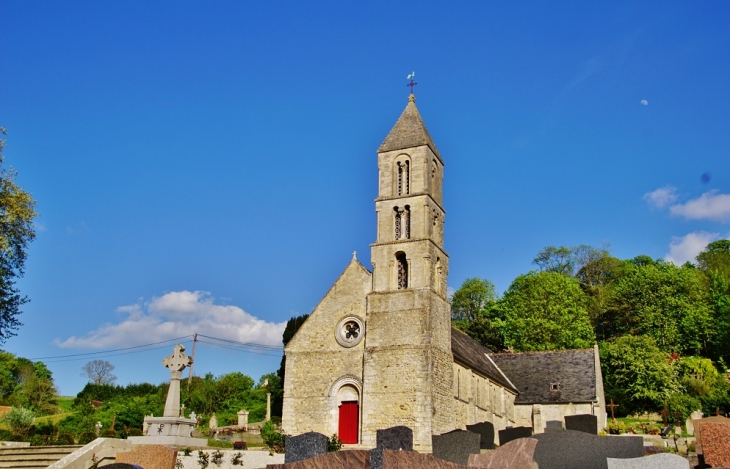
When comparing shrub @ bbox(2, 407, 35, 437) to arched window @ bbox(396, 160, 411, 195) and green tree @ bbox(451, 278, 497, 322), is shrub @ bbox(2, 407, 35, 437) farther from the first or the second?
green tree @ bbox(451, 278, 497, 322)

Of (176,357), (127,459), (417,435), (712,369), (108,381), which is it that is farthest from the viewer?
(108,381)

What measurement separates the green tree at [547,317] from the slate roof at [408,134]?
2423 cm

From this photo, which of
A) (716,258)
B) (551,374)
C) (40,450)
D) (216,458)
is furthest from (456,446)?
(716,258)

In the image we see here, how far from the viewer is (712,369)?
50.1 metres

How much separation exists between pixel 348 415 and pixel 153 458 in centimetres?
1910

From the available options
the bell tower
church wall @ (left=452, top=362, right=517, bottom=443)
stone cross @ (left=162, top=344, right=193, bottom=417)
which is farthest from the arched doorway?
stone cross @ (left=162, top=344, right=193, bottom=417)

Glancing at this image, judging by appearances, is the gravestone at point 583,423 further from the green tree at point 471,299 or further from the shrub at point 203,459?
the green tree at point 471,299

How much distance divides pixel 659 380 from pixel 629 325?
1439 cm

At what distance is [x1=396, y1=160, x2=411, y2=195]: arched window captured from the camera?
36250 millimetres

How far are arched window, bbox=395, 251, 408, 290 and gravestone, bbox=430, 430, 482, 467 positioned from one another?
60.6ft

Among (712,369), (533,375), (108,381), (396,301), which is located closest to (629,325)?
(712,369)

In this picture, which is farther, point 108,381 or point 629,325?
point 108,381

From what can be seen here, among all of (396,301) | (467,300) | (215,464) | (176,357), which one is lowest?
(215,464)

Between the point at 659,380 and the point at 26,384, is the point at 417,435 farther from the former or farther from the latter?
the point at 26,384
